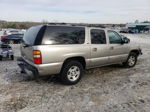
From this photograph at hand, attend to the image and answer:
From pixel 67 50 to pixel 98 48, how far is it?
1.22 meters

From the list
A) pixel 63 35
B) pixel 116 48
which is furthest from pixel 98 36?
pixel 63 35

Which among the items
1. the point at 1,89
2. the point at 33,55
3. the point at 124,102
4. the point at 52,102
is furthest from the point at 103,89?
the point at 1,89

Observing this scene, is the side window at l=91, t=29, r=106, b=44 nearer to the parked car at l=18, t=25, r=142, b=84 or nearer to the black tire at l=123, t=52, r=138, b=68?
the parked car at l=18, t=25, r=142, b=84

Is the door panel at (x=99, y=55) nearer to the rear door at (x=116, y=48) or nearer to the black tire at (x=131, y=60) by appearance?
the rear door at (x=116, y=48)

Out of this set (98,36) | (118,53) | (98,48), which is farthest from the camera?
(118,53)

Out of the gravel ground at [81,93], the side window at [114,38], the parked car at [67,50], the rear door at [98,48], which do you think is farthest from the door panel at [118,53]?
the gravel ground at [81,93]

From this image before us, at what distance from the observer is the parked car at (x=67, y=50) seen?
13.2 ft

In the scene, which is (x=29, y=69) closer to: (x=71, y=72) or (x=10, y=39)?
(x=71, y=72)

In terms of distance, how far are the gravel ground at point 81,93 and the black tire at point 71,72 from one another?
0.17m

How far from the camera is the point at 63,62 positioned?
436cm

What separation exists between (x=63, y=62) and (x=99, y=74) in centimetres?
198

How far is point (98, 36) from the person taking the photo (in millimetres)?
5199

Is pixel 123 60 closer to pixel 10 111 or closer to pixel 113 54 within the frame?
pixel 113 54

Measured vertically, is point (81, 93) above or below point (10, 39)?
below
